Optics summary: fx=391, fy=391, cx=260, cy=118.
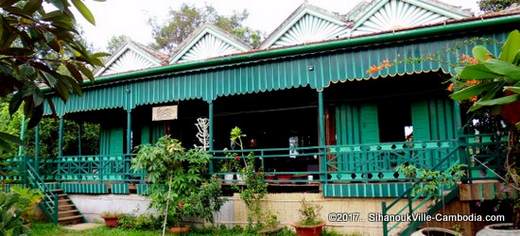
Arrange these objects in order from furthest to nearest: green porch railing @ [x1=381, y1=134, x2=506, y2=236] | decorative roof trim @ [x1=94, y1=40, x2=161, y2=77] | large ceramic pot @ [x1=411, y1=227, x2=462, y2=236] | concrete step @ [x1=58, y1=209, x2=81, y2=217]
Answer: decorative roof trim @ [x1=94, y1=40, x2=161, y2=77] → concrete step @ [x1=58, y1=209, x2=81, y2=217] → green porch railing @ [x1=381, y1=134, x2=506, y2=236] → large ceramic pot @ [x1=411, y1=227, x2=462, y2=236]

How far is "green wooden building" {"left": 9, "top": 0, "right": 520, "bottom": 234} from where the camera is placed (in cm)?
724

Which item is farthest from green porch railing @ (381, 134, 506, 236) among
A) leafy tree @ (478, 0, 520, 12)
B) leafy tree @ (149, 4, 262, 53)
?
leafy tree @ (149, 4, 262, 53)

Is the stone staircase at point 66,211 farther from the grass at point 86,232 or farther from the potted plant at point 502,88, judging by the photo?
the potted plant at point 502,88

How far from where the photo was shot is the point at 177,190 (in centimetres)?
809

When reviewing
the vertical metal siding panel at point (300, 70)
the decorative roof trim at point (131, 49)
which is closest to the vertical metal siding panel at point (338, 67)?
the vertical metal siding panel at point (300, 70)

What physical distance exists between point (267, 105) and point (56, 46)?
31.9 feet

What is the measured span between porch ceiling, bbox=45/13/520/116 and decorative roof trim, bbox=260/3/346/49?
6.35ft

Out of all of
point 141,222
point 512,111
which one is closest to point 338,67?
point 512,111

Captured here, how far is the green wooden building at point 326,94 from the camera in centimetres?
724

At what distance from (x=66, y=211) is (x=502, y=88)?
1041 cm

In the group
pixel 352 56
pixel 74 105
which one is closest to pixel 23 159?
pixel 74 105

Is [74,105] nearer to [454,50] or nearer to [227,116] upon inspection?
[227,116]

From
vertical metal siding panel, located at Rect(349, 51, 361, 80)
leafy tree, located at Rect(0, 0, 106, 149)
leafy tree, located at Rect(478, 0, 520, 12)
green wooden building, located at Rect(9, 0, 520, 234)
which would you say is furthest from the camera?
leafy tree, located at Rect(478, 0, 520, 12)

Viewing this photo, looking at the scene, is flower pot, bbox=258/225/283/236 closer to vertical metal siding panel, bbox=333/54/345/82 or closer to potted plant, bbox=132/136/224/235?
potted plant, bbox=132/136/224/235
